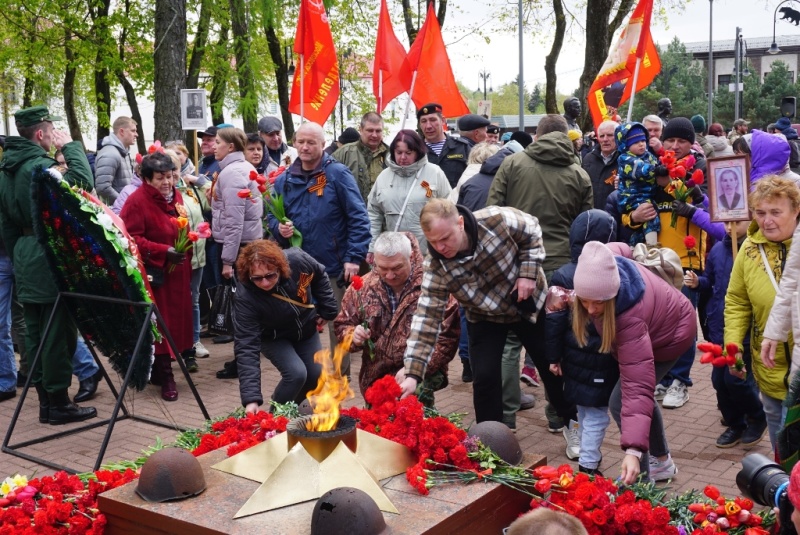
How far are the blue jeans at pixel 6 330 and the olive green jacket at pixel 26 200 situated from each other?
86 cm

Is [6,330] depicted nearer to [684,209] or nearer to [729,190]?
[684,209]

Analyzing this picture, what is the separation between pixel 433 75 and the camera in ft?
37.9

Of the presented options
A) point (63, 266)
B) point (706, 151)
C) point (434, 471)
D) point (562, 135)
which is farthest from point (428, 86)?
point (434, 471)

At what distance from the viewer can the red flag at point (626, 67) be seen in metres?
10.7

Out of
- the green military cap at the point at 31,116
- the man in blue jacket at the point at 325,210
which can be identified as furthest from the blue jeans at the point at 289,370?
the green military cap at the point at 31,116

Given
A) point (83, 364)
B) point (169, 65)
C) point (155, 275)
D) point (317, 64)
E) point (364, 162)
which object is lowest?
point (83, 364)

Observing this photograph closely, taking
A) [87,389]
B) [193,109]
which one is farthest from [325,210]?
[193,109]

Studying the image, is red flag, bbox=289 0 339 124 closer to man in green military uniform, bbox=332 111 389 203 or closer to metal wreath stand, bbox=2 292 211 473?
man in green military uniform, bbox=332 111 389 203

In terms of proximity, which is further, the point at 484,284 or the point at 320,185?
the point at 320,185

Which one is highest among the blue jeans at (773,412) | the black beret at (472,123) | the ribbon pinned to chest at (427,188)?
the black beret at (472,123)

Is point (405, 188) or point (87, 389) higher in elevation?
point (405, 188)

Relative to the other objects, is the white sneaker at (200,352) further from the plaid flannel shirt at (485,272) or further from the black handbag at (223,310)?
the plaid flannel shirt at (485,272)

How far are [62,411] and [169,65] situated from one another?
24.8 ft

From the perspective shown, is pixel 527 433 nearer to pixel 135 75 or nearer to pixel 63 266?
pixel 63 266
